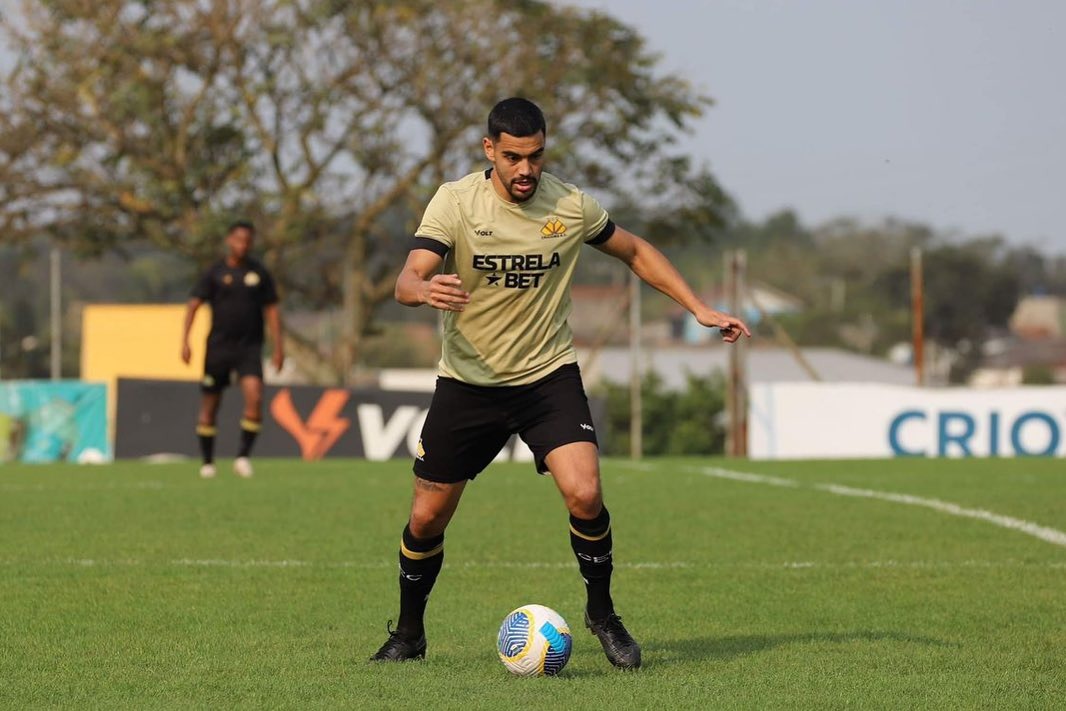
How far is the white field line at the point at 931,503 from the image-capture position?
11695 millimetres

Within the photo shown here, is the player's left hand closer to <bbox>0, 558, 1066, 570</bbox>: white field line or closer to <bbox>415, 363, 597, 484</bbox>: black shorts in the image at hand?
<bbox>415, 363, 597, 484</bbox>: black shorts

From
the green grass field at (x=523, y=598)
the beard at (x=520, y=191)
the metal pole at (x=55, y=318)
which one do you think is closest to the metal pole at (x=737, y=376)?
the green grass field at (x=523, y=598)

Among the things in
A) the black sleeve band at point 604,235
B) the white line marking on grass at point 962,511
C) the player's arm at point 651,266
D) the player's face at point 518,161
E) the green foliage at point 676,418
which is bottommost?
the green foliage at point 676,418

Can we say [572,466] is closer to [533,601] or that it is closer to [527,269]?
[527,269]

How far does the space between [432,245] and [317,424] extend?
18.8 m

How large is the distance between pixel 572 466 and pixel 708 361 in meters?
70.5

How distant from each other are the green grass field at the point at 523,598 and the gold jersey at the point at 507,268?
116cm

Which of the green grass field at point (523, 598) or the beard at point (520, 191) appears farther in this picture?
the beard at point (520, 191)

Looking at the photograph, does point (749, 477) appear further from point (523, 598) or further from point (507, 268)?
point (507, 268)

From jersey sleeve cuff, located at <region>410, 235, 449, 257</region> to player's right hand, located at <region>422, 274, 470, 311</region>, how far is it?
502 mm

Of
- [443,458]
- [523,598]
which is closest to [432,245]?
[443,458]

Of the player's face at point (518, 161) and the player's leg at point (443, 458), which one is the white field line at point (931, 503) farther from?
the player's face at point (518, 161)

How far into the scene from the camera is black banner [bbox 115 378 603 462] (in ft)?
80.1

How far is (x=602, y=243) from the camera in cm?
706
